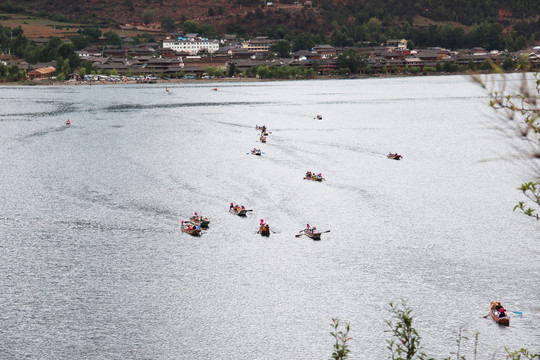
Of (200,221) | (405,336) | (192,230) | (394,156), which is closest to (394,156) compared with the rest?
(394,156)

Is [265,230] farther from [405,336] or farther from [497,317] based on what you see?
[405,336]

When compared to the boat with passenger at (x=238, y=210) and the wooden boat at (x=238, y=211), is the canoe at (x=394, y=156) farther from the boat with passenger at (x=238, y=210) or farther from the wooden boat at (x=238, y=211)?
the wooden boat at (x=238, y=211)

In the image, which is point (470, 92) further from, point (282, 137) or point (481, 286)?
point (481, 286)

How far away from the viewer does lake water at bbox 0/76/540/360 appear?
32188mm

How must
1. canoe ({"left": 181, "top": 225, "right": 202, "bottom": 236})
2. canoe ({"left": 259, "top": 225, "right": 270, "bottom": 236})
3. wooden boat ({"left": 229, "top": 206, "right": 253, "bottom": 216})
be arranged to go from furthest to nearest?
wooden boat ({"left": 229, "top": 206, "right": 253, "bottom": 216}), canoe ({"left": 181, "top": 225, "right": 202, "bottom": 236}), canoe ({"left": 259, "top": 225, "right": 270, "bottom": 236})

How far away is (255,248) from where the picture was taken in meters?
Answer: 44.6

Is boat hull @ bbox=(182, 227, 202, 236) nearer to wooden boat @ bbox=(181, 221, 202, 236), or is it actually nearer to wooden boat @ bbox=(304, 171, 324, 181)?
wooden boat @ bbox=(181, 221, 202, 236)

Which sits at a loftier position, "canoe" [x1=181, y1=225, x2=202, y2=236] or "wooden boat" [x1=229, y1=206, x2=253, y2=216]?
"wooden boat" [x1=229, y1=206, x2=253, y2=216]

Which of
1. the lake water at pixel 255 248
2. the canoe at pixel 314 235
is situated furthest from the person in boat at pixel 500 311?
the canoe at pixel 314 235

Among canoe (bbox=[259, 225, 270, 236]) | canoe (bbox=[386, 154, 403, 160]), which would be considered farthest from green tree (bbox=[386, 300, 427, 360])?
canoe (bbox=[386, 154, 403, 160])

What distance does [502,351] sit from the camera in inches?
1190

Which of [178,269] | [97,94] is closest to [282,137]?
[178,269]

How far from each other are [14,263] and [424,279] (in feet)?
88.3

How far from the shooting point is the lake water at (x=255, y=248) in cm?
3219
